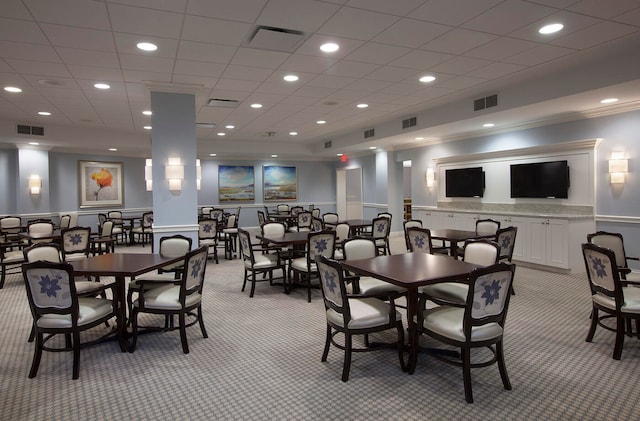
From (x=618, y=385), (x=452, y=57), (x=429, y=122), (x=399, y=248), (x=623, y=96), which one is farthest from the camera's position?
(x=399, y=248)

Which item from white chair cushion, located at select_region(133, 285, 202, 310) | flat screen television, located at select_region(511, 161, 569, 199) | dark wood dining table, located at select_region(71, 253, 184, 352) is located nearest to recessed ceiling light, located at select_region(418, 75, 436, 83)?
flat screen television, located at select_region(511, 161, 569, 199)

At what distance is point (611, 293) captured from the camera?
11.2 feet

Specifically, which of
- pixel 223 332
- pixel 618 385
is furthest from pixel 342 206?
pixel 618 385

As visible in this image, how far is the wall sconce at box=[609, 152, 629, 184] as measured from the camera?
6129mm

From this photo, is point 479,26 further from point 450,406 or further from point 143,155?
point 143,155

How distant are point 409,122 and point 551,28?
4477 millimetres

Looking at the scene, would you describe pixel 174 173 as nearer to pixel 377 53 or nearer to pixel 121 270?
pixel 121 270

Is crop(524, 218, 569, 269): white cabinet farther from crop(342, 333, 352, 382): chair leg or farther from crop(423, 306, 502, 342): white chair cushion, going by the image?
crop(342, 333, 352, 382): chair leg

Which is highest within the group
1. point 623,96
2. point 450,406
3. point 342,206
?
point 623,96

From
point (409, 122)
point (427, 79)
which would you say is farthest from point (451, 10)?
point (409, 122)

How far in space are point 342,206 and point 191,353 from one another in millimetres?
12312

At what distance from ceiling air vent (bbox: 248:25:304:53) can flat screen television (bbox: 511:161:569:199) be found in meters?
5.56

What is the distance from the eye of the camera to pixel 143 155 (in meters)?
12.7

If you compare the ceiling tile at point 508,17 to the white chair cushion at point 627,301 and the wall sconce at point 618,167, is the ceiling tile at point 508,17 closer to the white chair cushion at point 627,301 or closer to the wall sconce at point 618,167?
the white chair cushion at point 627,301
